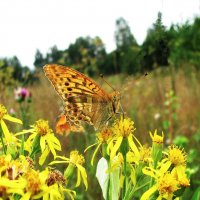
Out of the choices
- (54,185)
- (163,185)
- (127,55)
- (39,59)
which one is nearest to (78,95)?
(163,185)

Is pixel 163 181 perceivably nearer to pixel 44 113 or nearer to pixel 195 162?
pixel 195 162

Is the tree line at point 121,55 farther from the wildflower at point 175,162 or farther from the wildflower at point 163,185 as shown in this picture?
the wildflower at point 163,185

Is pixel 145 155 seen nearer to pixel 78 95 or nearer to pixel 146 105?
pixel 78 95

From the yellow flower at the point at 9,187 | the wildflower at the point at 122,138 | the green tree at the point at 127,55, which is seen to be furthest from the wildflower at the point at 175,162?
the green tree at the point at 127,55

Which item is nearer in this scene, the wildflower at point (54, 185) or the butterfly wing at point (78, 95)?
the wildflower at point (54, 185)

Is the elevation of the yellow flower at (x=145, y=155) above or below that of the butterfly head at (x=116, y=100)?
below
